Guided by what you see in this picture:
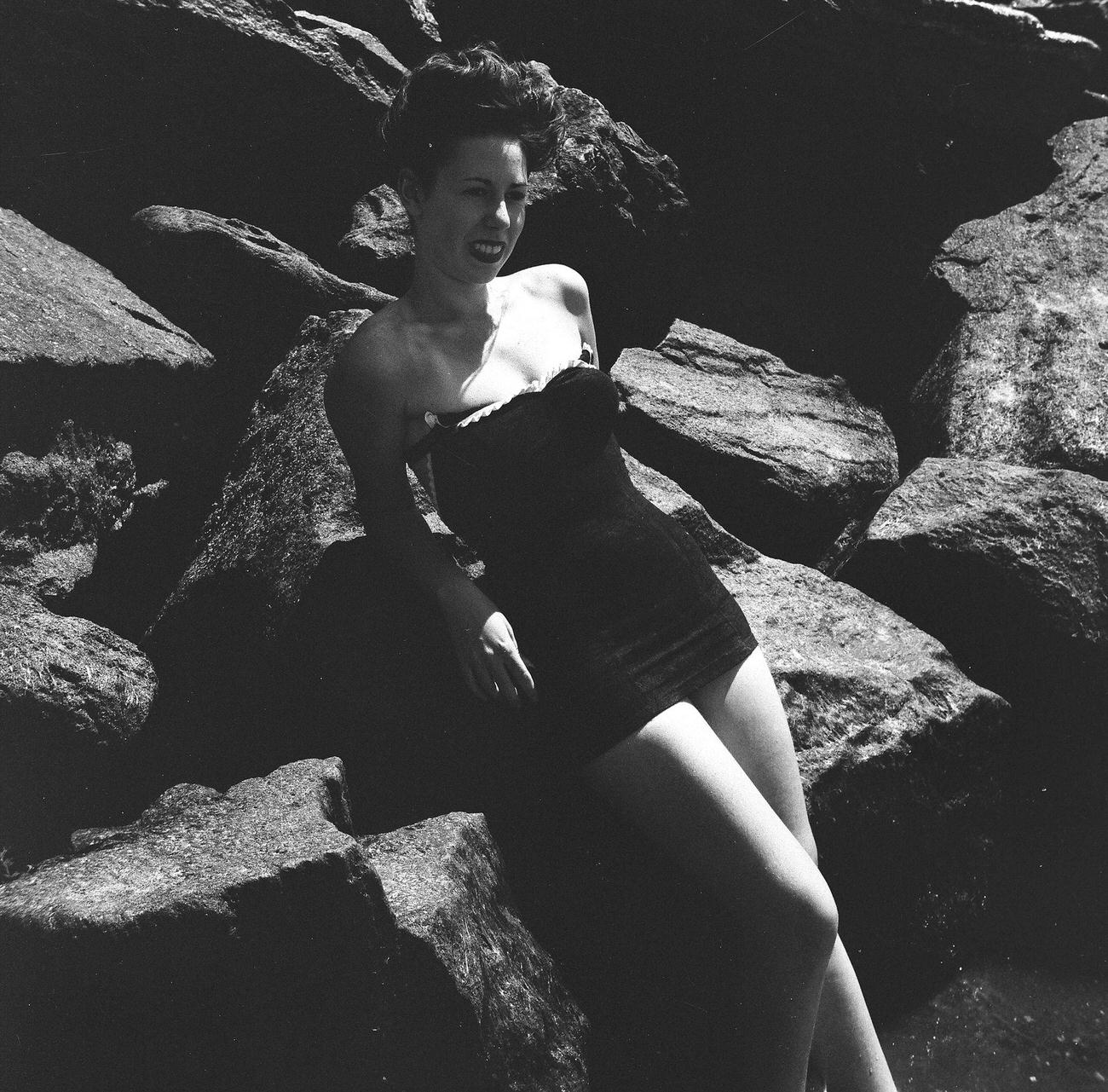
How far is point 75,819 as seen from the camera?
2.81 m

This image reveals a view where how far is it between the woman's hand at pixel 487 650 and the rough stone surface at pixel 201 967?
0.44 meters

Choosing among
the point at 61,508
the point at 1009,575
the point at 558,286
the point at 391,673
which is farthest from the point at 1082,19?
the point at 61,508

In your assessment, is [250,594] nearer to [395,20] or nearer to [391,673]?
[391,673]

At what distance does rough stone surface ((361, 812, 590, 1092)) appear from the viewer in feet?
7.45

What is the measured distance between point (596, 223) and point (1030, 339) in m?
1.74

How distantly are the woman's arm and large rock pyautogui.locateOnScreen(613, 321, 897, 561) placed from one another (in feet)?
5.26

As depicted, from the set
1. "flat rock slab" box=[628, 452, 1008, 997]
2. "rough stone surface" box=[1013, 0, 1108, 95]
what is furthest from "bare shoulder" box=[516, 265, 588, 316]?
"rough stone surface" box=[1013, 0, 1108, 95]

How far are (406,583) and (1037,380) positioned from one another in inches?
104

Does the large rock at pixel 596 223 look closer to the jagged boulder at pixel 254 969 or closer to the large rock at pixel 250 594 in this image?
the large rock at pixel 250 594

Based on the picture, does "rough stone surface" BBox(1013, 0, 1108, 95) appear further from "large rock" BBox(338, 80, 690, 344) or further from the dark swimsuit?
the dark swimsuit

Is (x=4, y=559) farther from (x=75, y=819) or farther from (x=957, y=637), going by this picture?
→ (x=957, y=637)

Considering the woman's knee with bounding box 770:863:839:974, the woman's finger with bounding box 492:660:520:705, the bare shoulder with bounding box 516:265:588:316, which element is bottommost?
the woman's knee with bounding box 770:863:839:974

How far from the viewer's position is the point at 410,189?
2.58m

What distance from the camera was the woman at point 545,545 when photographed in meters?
2.32
